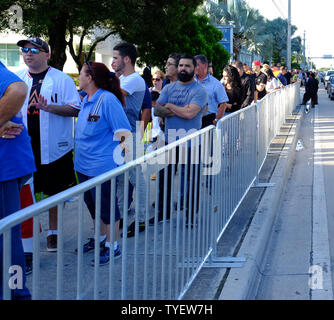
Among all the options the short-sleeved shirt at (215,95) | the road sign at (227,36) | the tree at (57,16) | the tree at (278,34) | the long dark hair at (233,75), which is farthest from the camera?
the tree at (278,34)

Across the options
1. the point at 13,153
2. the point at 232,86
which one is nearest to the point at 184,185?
the point at 13,153

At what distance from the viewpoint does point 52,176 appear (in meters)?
5.35

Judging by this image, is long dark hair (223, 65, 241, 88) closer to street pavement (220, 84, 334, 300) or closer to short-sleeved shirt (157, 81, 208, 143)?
street pavement (220, 84, 334, 300)

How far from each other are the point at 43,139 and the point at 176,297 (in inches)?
80.6

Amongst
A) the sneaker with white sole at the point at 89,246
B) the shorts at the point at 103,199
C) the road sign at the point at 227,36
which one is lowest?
the sneaker with white sole at the point at 89,246

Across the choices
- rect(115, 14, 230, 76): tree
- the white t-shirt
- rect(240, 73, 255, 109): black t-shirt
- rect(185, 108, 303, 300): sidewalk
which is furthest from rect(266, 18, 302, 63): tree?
rect(185, 108, 303, 300): sidewalk

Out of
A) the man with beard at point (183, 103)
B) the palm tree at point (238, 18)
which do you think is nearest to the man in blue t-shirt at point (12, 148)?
the man with beard at point (183, 103)

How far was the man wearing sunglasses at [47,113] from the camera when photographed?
5094 mm

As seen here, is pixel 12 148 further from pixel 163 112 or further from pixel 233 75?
pixel 233 75

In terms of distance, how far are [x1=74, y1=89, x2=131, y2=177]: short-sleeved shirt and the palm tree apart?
5008 cm

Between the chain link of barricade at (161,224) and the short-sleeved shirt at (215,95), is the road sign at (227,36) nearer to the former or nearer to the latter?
the short-sleeved shirt at (215,95)

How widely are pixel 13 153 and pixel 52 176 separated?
1.58 meters
